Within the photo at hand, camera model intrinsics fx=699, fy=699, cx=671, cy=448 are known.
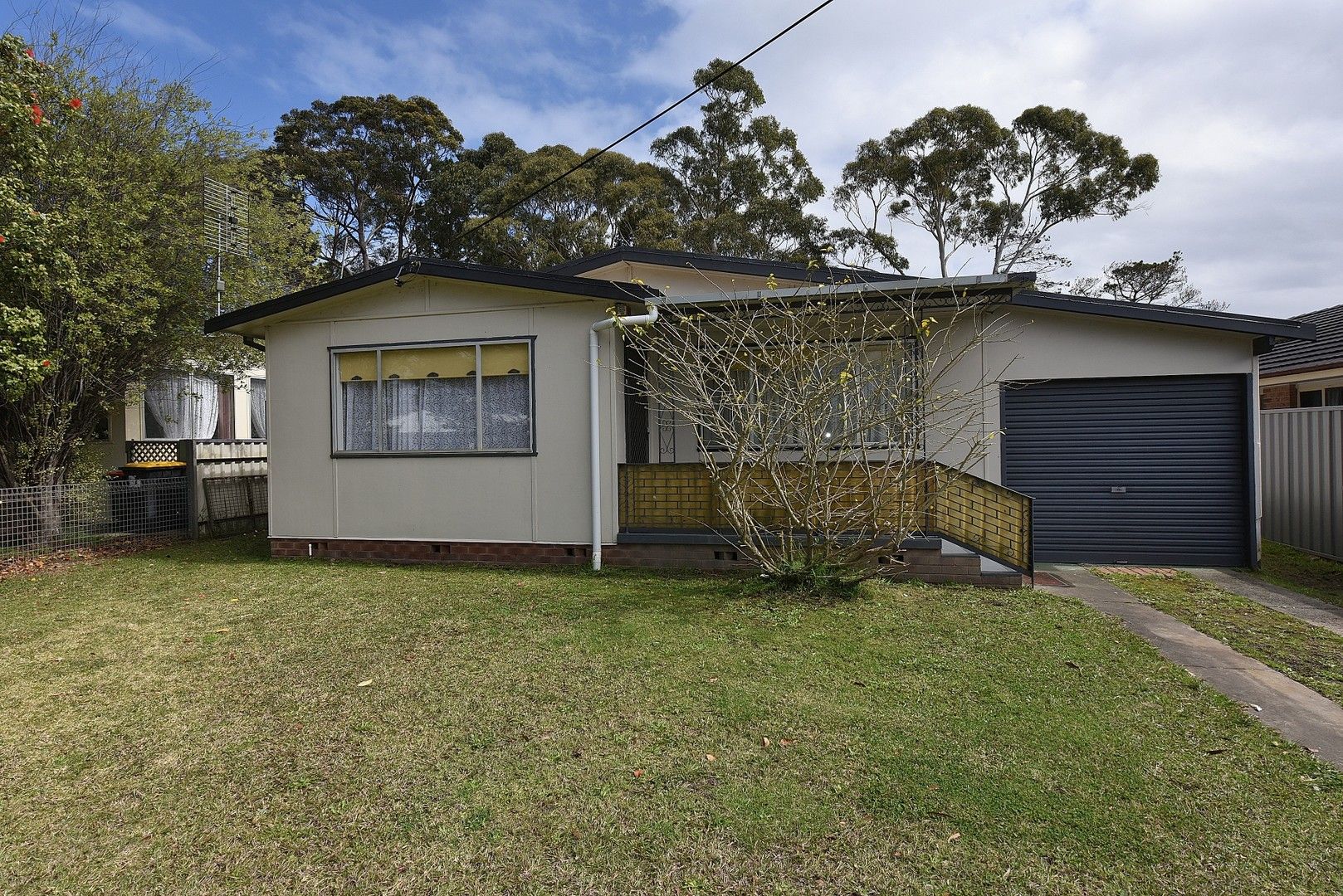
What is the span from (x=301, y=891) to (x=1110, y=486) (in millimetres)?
8816

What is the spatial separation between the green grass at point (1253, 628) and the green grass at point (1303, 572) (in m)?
0.88

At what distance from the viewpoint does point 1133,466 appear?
8.20m

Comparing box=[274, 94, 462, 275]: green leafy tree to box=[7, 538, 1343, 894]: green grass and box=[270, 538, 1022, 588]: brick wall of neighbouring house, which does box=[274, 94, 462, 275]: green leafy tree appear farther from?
box=[7, 538, 1343, 894]: green grass

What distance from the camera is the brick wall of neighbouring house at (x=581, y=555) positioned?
6746 mm

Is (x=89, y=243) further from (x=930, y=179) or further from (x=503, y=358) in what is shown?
(x=930, y=179)

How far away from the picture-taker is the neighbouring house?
12883 millimetres

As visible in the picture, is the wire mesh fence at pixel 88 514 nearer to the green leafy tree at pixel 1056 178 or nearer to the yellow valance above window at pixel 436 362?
the yellow valance above window at pixel 436 362

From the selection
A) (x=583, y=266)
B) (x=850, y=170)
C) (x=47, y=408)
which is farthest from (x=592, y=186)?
(x=47, y=408)

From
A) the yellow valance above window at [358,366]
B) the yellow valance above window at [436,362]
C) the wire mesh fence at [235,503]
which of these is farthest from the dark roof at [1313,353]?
the wire mesh fence at [235,503]

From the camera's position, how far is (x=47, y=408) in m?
9.65

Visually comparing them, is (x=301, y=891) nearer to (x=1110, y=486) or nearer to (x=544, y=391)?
(x=544, y=391)

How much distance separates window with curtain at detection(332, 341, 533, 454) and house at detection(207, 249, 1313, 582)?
0.02 meters

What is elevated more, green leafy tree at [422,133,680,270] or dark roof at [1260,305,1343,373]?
green leafy tree at [422,133,680,270]

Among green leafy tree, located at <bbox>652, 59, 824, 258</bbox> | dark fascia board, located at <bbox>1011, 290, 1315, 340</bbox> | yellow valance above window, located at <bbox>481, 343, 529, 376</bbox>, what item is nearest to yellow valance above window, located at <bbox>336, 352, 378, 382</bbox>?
yellow valance above window, located at <bbox>481, 343, 529, 376</bbox>
